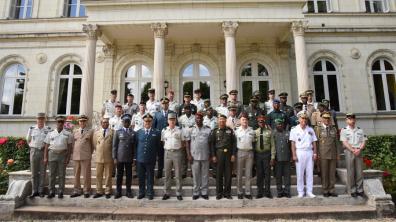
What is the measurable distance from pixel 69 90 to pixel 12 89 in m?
3.20

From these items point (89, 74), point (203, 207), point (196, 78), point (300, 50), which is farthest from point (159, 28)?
A: point (203, 207)

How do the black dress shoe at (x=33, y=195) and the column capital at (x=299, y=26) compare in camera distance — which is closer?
the black dress shoe at (x=33, y=195)

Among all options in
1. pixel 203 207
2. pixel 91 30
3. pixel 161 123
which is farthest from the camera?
pixel 91 30

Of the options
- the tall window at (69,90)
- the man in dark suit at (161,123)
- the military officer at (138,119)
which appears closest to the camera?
the man in dark suit at (161,123)

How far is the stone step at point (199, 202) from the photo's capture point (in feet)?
22.7

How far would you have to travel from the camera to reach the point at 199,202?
22.9ft

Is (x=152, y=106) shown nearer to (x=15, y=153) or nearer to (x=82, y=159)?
(x=82, y=159)

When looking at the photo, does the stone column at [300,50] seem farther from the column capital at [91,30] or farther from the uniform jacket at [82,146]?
the uniform jacket at [82,146]

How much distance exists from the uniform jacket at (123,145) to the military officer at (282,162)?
11.2 feet

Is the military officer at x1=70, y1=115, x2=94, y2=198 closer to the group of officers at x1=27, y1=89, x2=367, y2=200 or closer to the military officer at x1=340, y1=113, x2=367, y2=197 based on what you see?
the group of officers at x1=27, y1=89, x2=367, y2=200

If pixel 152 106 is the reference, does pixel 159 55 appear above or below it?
above

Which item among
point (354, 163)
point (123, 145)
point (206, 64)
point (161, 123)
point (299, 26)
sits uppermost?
point (299, 26)

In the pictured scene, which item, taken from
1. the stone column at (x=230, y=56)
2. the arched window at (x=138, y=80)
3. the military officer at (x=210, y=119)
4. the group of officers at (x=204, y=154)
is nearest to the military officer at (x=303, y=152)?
the group of officers at (x=204, y=154)

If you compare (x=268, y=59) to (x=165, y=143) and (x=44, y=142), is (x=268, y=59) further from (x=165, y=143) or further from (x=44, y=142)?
(x=44, y=142)
